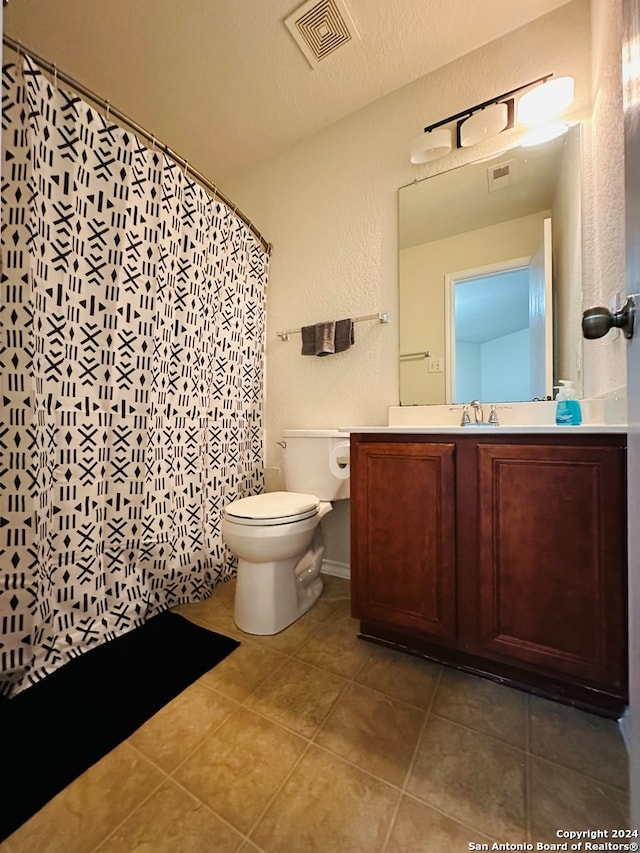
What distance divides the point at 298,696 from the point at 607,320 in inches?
47.9

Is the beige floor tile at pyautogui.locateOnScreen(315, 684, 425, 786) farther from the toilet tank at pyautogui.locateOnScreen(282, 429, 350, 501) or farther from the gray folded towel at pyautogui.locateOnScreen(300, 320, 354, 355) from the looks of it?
the gray folded towel at pyautogui.locateOnScreen(300, 320, 354, 355)

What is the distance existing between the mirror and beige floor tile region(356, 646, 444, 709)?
1.03m

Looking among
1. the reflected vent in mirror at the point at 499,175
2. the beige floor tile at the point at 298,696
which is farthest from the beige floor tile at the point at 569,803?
the reflected vent in mirror at the point at 499,175

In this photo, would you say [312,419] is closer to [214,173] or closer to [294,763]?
[294,763]

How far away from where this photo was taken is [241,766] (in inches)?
32.7

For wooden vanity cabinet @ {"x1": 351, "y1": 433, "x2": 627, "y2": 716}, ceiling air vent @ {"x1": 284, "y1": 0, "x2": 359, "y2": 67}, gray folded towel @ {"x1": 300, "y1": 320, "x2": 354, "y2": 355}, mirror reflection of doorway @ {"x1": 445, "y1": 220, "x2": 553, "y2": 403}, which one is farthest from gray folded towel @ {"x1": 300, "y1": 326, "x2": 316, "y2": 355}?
ceiling air vent @ {"x1": 284, "y1": 0, "x2": 359, "y2": 67}

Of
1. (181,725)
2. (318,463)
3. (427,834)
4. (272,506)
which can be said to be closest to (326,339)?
(318,463)

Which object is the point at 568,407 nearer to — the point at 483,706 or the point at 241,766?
the point at 483,706

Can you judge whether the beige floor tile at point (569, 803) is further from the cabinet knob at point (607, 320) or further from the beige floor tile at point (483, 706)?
the cabinet knob at point (607, 320)

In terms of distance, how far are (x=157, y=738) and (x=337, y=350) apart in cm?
159

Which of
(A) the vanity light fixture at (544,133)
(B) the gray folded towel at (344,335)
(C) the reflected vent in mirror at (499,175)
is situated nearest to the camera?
(A) the vanity light fixture at (544,133)

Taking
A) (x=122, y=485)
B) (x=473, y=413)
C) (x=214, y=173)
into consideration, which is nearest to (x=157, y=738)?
(x=122, y=485)

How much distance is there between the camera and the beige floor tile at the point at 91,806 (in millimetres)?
687

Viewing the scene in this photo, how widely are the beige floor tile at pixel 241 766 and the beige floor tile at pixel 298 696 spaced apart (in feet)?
0.11
